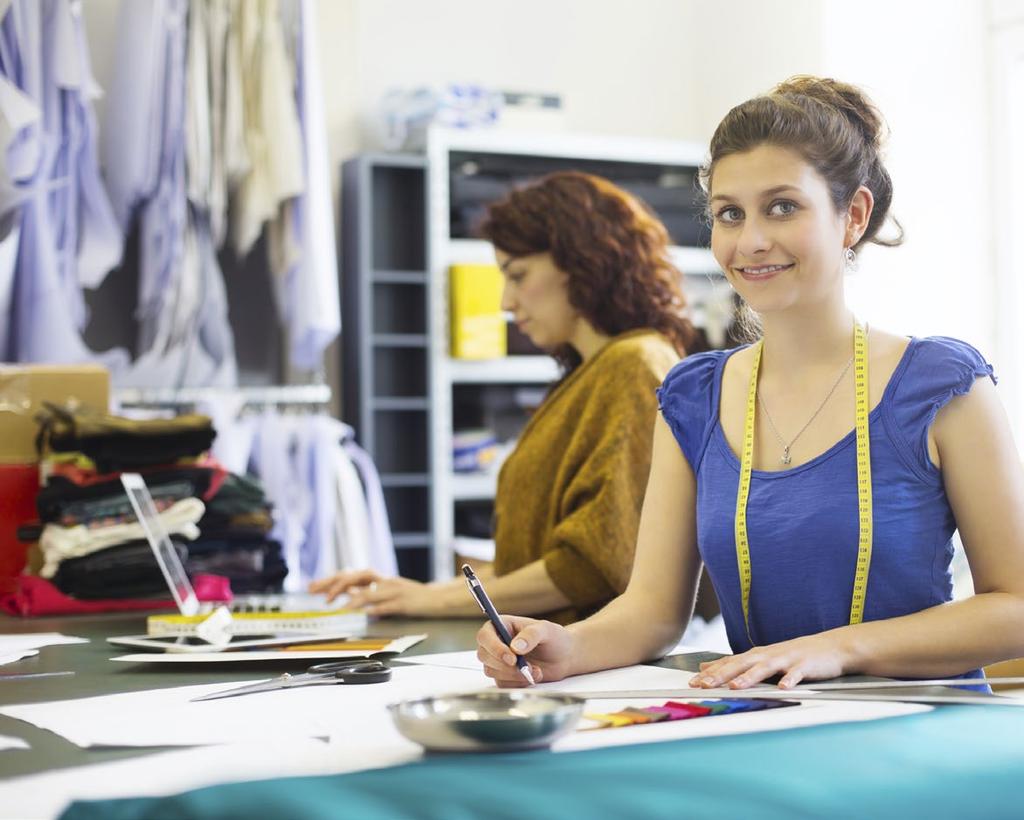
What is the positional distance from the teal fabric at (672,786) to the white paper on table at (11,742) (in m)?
0.22

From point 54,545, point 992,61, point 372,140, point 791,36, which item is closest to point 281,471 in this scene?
point 372,140

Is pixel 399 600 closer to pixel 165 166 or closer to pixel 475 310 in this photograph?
pixel 165 166

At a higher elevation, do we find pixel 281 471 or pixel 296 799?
pixel 296 799

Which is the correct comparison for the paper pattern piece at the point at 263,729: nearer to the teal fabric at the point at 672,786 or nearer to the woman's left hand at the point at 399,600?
A: the teal fabric at the point at 672,786

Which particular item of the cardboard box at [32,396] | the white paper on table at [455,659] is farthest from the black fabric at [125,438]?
the white paper on table at [455,659]

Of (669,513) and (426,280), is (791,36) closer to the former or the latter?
(426,280)

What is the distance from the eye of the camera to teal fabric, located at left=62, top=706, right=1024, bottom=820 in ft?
2.80

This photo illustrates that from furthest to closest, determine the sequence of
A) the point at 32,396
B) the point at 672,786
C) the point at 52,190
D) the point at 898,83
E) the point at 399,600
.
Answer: the point at 898,83, the point at 52,190, the point at 32,396, the point at 399,600, the point at 672,786

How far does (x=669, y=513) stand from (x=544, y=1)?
13.0ft

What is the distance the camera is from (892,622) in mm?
1408

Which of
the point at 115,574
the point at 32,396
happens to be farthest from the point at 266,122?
the point at 115,574

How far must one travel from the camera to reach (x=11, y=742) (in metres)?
1.11

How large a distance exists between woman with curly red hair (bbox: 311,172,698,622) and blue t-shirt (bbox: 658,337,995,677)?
1.70 ft

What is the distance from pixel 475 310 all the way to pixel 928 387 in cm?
300
